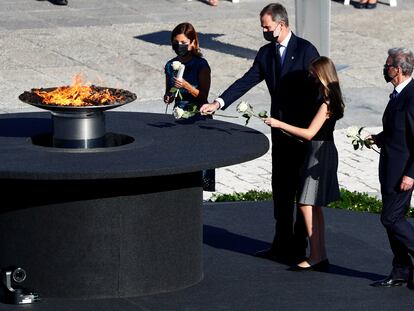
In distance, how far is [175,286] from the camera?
33.1 ft

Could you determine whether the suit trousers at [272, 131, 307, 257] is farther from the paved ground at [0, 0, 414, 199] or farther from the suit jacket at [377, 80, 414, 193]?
the paved ground at [0, 0, 414, 199]

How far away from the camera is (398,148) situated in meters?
9.67

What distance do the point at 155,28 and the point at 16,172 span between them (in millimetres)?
12499

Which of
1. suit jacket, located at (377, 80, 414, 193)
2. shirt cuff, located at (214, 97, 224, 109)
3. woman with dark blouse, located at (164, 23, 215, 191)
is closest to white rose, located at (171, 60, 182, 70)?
woman with dark blouse, located at (164, 23, 215, 191)

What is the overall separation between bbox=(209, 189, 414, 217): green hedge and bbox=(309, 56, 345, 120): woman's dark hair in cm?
283

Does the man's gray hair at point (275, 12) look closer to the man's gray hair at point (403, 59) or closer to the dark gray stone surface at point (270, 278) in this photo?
the man's gray hair at point (403, 59)

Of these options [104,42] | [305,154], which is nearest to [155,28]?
[104,42]

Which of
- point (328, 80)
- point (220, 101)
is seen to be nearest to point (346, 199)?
point (220, 101)

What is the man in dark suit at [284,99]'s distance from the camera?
34.2 ft

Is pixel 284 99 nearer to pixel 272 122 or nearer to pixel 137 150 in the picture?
pixel 272 122

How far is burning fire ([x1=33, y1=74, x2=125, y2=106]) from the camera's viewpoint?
1015 centimetres

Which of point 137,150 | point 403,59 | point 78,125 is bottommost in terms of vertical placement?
point 137,150

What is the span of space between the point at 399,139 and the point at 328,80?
2.28 ft

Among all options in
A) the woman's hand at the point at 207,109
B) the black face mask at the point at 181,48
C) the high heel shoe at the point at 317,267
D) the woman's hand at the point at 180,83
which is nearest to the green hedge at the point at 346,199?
the woman's hand at the point at 180,83
